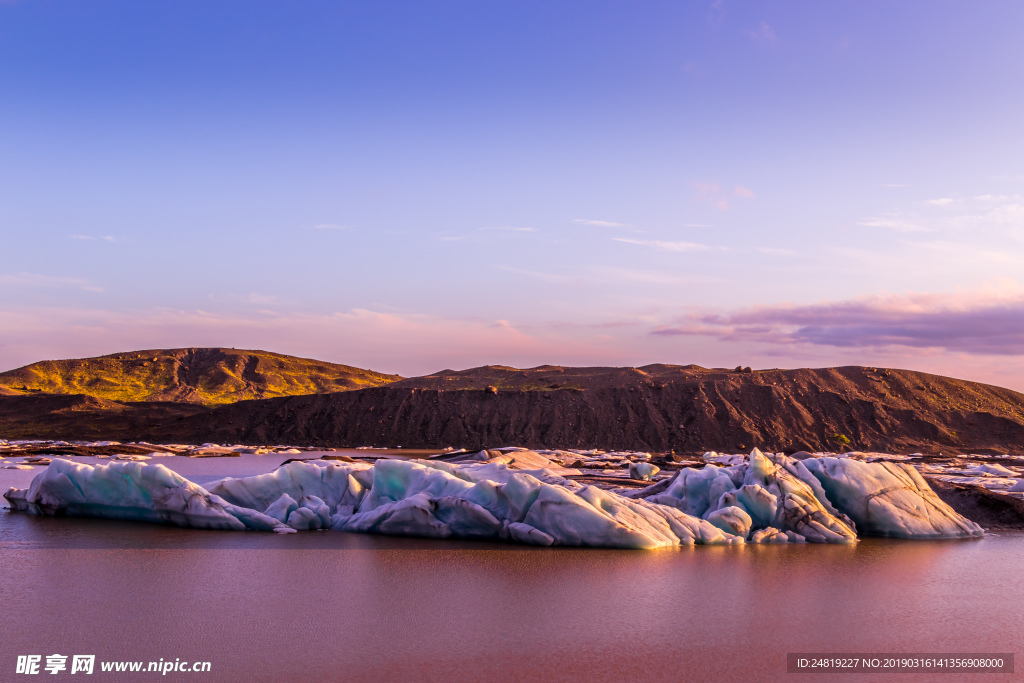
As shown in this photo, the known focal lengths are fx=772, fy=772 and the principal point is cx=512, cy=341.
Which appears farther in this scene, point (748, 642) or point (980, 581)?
point (980, 581)

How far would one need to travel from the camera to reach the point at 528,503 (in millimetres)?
14703

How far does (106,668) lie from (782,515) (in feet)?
39.7

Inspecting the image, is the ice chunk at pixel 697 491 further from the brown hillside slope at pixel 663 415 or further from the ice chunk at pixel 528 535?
the brown hillside slope at pixel 663 415

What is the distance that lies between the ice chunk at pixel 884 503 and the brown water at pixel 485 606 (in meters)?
0.90

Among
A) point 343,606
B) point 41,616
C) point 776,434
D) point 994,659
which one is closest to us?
point 994,659

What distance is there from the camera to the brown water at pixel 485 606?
8055 mm

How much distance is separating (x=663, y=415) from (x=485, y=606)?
4212 cm

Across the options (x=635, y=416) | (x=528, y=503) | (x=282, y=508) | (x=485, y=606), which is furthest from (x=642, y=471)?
(x=635, y=416)

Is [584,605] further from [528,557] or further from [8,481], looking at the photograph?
[8,481]

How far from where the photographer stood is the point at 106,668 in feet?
25.2

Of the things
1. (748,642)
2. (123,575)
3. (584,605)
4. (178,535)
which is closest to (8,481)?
(178,535)

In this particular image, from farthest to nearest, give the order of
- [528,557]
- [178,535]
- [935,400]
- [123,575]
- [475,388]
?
[475,388]
[935,400]
[178,535]
[528,557]
[123,575]

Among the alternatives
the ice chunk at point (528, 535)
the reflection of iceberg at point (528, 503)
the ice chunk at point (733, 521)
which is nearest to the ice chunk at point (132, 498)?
the reflection of iceberg at point (528, 503)

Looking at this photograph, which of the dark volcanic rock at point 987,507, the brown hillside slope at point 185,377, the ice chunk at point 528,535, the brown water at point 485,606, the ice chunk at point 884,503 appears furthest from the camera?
the brown hillside slope at point 185,377
